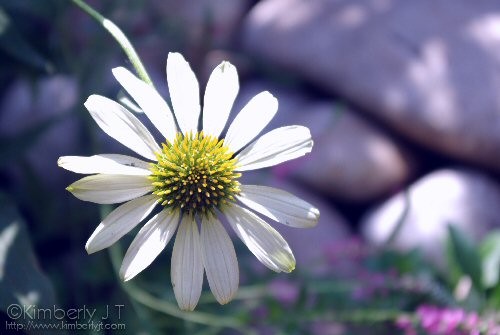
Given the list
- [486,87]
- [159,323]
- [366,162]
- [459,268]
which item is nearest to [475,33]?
[486,87]

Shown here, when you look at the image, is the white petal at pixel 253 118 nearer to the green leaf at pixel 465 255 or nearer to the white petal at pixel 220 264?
the white petal at pixel 220 264

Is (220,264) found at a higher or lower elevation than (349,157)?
lower

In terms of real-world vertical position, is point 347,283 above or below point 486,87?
below

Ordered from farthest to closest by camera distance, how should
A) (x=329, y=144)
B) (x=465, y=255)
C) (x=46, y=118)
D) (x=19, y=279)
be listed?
(x=329, y=144) < (x=46, y=118) < (x=465, y=255) < (x=19, y=279)

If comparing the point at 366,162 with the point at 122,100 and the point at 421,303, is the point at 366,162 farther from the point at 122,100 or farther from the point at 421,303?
the point at 122,100

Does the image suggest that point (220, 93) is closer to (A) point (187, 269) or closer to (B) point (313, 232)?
(A) point (187, 269)

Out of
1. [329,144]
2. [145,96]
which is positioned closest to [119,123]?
[145,96]
